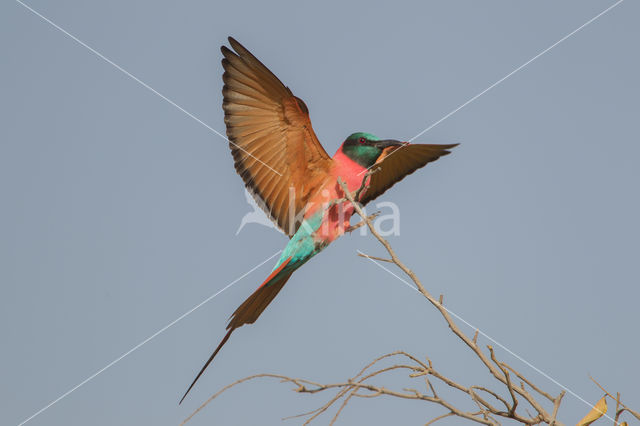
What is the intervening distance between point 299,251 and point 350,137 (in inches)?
26.9

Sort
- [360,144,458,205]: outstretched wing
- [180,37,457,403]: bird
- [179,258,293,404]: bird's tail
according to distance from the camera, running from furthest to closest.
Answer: [360,144,458,205]: outstretched wing, [180,37,457,403]: bird, [179,258,293,404]: bird's tail

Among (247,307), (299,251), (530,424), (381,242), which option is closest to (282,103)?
(299,251)

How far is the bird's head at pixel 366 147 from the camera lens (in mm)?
3256

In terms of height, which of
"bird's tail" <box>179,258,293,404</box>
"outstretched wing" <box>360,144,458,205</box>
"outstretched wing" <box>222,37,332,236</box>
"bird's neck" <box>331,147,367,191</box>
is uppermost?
"outstretched wing" <box>222,37,332,236</box>

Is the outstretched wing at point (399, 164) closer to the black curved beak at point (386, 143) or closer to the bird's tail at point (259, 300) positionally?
the black curved beak at point (386, 143)

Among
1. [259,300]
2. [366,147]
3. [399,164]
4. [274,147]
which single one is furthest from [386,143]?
[259,300]

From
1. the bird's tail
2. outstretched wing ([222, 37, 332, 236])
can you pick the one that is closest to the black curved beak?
outstretched wing ([222, 37, 332, 236])

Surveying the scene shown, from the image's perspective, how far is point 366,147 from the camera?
326cm

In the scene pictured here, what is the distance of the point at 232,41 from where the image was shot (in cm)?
299

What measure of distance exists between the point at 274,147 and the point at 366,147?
478 mm

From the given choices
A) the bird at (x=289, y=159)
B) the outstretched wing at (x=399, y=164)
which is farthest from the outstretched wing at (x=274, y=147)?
the outstretched wing at (x=399, y=164)

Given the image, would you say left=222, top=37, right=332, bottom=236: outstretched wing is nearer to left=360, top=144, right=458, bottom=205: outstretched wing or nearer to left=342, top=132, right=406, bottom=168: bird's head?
left=342, top=132, right=406, bottom=168: bird's head

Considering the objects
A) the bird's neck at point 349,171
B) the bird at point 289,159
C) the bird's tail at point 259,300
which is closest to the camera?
the bird's tail at point 259,300

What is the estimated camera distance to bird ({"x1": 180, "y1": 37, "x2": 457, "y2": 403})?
3.10m
